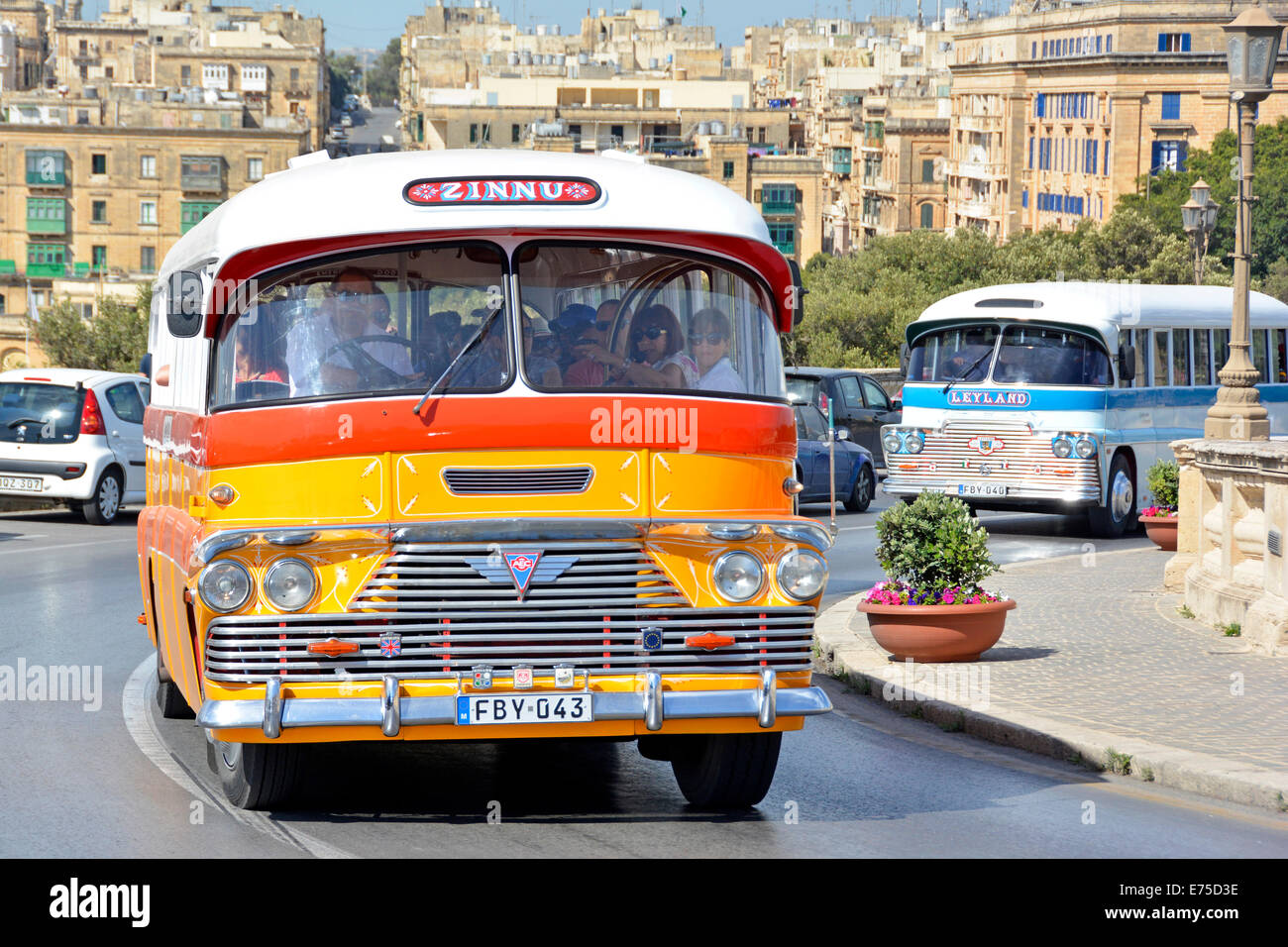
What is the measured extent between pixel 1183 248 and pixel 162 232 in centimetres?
7059

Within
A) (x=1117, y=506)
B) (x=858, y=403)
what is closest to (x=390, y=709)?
(x=1117, y=506)

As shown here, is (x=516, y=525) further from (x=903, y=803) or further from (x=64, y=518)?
(x=64, y=518)

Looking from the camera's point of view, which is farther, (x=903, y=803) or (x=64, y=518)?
(x=64, y=518)

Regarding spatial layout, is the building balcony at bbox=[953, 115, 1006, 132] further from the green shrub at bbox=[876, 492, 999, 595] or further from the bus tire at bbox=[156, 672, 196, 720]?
the bus tire at bbox=[156, 672, 196, 720]

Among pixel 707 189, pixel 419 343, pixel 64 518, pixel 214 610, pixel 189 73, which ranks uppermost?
pixel 189 73

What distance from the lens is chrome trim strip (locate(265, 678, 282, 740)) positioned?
7.43 meters

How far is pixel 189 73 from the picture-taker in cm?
16912

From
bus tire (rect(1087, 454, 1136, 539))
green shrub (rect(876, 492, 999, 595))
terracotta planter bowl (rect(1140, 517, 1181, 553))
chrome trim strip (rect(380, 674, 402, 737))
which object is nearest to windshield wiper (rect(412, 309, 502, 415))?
chrome trim strip (rect(380, 674, 402, 737))

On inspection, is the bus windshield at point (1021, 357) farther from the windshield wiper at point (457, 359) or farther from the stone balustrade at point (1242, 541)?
the windshield wiper at point (457, 359)

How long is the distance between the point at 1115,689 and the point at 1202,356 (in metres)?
14.3

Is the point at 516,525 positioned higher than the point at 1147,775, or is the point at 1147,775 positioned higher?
the point at 516,525
